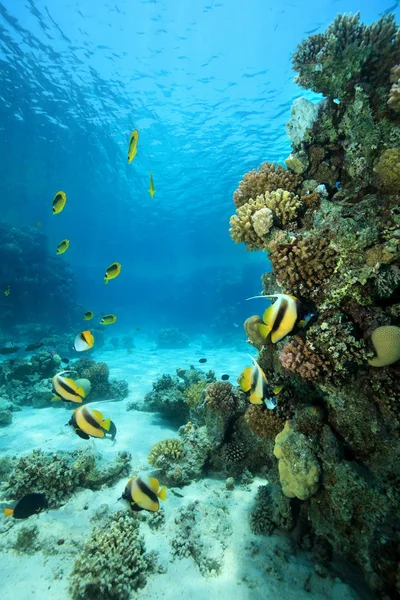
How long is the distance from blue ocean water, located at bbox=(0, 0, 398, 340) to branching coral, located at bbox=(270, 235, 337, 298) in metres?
15.7

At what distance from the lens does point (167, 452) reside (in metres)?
5.78

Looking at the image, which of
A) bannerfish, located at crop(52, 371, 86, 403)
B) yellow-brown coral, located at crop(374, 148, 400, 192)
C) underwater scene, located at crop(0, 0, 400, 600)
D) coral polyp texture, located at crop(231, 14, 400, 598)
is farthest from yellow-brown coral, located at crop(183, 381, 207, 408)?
yellow-brown coral, located at crop(374, 148, 400, 192)

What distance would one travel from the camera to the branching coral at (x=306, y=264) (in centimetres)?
374

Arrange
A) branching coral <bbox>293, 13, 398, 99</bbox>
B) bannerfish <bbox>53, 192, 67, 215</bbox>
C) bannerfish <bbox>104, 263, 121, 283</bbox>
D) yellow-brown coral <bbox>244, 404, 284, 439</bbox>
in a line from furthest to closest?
1. bannerfish <bbox>104, 263, 121, 283</bbox>
2. bannerfish <bbox>53, 192, 67, 215</bbox>
3. branching coral <bbox>293, 13, 398, 99</bbox>
4. yellow-brown coral <bbox>244, 404, 284, 439</bbox>

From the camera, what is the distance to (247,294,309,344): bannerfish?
2.54m

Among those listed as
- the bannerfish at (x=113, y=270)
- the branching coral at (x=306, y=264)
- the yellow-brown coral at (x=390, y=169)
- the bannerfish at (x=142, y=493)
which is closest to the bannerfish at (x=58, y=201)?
the bannerfish at (x=113, y=270)

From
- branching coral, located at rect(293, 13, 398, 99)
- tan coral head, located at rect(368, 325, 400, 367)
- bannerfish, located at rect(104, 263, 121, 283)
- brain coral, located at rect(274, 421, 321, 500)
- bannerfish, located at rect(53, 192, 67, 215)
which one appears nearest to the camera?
tan coral head, located at rect(368, 325, 400, 367)

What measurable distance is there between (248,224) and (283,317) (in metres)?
2.63

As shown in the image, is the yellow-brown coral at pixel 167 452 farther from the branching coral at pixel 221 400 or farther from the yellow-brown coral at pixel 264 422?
the yellow-brown coral at pixel 264 422

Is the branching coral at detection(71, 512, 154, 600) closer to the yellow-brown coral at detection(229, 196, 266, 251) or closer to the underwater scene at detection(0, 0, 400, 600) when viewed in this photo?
the underwater scene at detection(0, 0, 400, 600)

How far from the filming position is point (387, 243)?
11.5 ft

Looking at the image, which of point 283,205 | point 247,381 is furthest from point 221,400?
point 283,205

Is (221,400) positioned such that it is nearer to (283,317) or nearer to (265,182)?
(283,317)

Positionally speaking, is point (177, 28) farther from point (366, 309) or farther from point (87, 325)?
point (87, 325)
